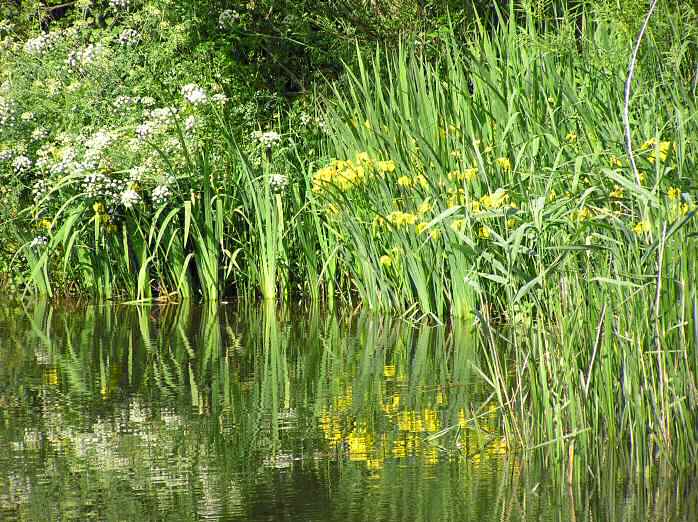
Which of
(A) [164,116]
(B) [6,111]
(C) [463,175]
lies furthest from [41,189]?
(C) [463,175]

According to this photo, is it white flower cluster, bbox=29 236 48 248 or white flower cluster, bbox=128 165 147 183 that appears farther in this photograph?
white flower cluster, bbox=29 236 48 248

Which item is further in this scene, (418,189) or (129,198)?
(129,198)

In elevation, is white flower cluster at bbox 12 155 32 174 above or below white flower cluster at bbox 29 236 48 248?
above

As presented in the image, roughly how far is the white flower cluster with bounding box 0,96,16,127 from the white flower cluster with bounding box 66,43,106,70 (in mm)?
547

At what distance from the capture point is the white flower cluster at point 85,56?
27.7 ft

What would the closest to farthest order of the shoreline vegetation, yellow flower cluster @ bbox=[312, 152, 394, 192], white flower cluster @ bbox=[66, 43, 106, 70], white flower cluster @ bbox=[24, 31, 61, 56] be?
1. the shoreline vegetation
2. yellow flower cluster @ bbox=[312, 152, 394, 192]
3. white flower cluster @ bbox=[66, 43, 106, 70]
4. white flower cluster @ bbox=[24, 31, 61, 56]

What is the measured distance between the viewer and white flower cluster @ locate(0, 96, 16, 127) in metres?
8.51

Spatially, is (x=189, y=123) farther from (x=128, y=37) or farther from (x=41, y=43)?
(x=41, y=43)

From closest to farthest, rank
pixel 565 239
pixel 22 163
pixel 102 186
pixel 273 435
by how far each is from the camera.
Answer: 1. pixel 565 239
2. pixel 273 435
3. pixel 102 186
4. pixel 22 163

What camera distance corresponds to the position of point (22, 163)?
8.16 meters

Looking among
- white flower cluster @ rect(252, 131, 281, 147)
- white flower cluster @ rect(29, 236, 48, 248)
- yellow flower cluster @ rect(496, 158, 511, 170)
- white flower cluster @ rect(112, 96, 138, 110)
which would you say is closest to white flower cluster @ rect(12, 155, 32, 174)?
white flower cluster @ rect(29, 236, 48, 248)

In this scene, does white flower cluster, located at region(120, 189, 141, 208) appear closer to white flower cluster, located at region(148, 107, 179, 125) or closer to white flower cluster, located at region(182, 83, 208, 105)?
white flower cluster, located at region(148, 107, 179, 125)

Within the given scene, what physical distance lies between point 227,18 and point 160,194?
2.28m

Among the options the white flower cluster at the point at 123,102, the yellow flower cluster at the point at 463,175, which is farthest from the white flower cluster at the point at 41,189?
the yellow flower cluster at the point at 463,175
